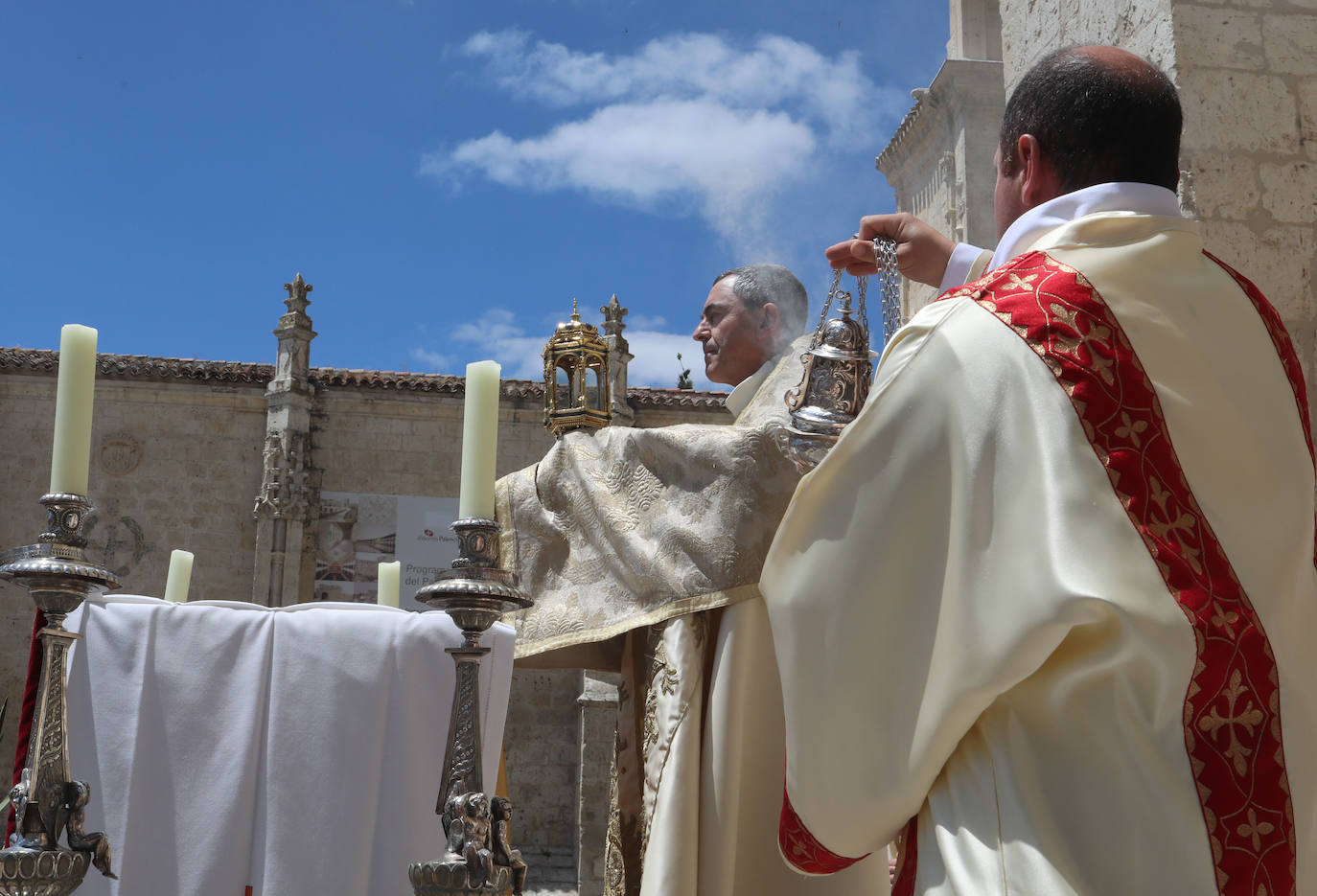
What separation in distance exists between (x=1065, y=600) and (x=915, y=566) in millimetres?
181

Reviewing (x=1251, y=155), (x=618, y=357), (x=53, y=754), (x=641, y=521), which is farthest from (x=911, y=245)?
(x=618, y=357)

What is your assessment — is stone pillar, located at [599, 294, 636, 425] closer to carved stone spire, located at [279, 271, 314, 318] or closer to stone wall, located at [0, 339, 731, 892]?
stone wall, located at [0, 339, 731, 892]

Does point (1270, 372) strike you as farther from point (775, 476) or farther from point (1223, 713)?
point (775, 476)

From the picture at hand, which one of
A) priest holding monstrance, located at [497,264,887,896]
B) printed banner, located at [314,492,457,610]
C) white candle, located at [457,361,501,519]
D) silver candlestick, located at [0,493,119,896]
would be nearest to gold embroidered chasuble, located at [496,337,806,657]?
priest holding monstrance, located at [497,264,887,896]

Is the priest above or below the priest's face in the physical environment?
below

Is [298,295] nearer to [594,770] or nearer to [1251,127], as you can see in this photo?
[594,770]

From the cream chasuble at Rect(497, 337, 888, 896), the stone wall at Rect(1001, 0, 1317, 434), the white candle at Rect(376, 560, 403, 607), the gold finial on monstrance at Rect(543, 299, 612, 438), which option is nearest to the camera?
the cream chasuble at Rect(497, 337, 888, 896)

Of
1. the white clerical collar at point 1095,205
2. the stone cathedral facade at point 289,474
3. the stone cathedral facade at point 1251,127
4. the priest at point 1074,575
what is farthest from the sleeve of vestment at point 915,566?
the stone cathedral facade at point 289,474

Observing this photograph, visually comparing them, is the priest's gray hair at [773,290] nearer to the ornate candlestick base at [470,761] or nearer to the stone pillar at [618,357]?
the ornate candlestick base at [470,761]

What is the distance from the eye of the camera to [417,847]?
218cm

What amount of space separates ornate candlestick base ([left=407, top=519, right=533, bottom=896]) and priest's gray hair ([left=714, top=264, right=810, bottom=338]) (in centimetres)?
148

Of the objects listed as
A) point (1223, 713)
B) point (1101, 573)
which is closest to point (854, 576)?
point (1101, 573)

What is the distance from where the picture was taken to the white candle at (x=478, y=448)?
6.35ft

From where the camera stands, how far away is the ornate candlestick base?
179cm
